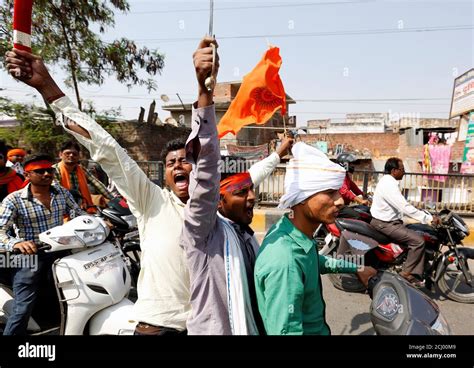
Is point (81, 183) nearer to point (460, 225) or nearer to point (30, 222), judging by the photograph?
point (30, 222)

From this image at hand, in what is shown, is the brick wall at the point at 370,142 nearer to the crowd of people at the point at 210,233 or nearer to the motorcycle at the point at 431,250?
the motorcycle at the point at 431,250

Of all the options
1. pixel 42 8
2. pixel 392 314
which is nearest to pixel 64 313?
pixel 392 314

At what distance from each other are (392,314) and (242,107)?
2.08 metres

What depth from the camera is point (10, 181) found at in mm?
3293

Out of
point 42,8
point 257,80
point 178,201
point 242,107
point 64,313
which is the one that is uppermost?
point 42,8

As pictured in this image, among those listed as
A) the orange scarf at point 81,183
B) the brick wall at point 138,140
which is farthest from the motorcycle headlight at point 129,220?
the brick wall at point 138,140

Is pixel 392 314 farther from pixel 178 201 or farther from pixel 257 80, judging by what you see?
pixel 257 80

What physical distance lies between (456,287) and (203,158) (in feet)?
13.1

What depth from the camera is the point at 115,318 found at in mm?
2146

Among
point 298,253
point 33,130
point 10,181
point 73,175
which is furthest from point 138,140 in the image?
point 298,253

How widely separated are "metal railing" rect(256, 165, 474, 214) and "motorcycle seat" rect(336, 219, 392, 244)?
8.31ft

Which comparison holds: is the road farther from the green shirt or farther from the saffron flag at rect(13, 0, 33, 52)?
the saffron flag at rect(13, 0, 33, 52)

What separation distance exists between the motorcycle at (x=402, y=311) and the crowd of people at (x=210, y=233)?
0.22m

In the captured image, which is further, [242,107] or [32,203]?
[242,107]
